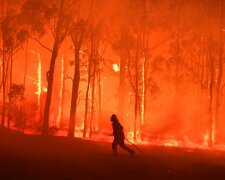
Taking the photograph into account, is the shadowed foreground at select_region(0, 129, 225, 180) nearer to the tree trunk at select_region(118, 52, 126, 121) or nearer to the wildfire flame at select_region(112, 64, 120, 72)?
the tree trunk at select_region(118, 52, 126, 121)

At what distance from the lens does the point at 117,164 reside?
14.9 metres

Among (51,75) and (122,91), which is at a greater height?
(122,91)

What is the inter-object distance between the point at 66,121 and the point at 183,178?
107ft

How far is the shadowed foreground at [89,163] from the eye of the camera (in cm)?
1298

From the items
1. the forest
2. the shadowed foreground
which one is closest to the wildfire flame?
the forest

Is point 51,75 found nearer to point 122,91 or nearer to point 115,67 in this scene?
point 122,91

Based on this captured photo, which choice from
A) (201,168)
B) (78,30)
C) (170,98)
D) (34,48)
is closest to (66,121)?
(34,48)

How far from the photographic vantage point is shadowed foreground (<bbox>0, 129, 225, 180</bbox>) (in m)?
13.0

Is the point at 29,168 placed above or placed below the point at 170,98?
below

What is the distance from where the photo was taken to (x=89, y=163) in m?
15.0

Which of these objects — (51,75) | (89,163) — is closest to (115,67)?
(51,75)

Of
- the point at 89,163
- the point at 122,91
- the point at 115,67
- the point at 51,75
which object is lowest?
the point at 89,163

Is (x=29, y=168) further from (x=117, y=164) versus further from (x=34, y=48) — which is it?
(x=34, y=48)

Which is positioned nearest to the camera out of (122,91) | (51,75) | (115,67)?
(51,75)
